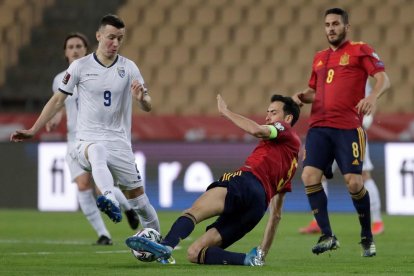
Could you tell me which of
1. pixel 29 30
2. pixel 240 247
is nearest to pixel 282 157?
pixel 240 247

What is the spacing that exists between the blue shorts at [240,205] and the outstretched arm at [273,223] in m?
0.29

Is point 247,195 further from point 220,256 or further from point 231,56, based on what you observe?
point 231,56

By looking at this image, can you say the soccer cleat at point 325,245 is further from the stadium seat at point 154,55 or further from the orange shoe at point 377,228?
the stadium seat at point 154,55

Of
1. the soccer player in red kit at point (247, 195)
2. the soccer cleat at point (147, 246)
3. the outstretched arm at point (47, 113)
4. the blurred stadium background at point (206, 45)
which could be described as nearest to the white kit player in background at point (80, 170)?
the outstretched arm at point (47, 113)

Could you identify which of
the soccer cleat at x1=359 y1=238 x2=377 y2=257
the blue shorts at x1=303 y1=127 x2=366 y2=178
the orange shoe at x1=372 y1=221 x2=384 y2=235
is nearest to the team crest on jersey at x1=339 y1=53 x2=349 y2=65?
the blue shorts at x1=303 y1=127 x2=366 y2=178

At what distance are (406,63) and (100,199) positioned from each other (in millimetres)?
13308

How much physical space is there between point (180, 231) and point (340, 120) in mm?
2309

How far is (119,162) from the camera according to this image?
9.34m

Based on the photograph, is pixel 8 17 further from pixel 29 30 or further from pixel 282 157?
Result: pixel 282 157

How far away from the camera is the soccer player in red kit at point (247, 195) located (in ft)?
27.0

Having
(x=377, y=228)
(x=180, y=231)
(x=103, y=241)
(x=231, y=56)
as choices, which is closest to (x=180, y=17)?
(x=231, y=56)

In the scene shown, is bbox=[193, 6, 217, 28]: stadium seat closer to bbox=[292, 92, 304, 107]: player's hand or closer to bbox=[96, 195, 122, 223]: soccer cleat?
bbox=[292, 92, 304, 107]: player's hand

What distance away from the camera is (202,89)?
20891mm

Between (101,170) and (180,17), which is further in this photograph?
(180,17)
